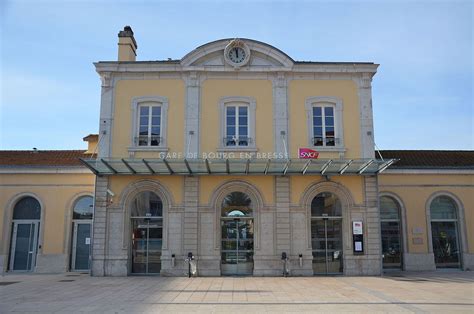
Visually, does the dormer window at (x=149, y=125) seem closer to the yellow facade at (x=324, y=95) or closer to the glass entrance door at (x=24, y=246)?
the yellow facade at (x=324, y=95)

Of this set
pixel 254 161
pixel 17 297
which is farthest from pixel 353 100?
pixel 17 297

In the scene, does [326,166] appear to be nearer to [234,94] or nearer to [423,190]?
[234,94]

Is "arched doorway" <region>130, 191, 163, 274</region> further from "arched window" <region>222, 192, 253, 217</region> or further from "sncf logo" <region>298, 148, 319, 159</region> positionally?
"sncf logo" <region>298, 148, 319, 159</region>

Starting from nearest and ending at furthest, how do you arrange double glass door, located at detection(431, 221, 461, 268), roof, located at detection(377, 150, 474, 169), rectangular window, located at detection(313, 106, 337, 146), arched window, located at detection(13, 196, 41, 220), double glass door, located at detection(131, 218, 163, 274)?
double glass door, located at detection(131, 218, 163, 274) → rectangular window, located at detection(313, 106, 337, 146) → arched window, located at detection(13, 196, 41, 220) → double glass door, located at detection(431, 221, 461, 268) → roof, located at detection(377, 150, 474, 169)

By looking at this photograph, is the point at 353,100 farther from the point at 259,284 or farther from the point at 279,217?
the point at 259,284

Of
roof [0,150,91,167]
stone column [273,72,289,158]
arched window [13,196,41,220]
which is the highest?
stone column [273,72,289,158]

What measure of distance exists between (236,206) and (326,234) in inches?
133

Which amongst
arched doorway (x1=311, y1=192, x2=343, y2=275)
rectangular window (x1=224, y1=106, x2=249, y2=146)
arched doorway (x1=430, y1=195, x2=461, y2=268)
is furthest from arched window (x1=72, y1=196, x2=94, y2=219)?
arched doorway (x1=430, y1=195, x2=461, y2=268)

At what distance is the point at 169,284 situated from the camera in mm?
13945

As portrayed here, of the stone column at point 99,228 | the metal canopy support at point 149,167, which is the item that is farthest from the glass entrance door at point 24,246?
the metal canopy support at point 149,167

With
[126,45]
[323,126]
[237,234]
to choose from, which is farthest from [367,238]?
[126,45]

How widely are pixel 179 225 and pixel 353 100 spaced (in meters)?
7.83

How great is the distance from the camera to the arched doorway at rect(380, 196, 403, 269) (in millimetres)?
19172

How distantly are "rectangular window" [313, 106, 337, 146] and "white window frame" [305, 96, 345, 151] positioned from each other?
0.09m
